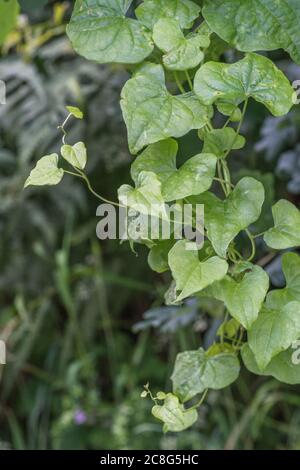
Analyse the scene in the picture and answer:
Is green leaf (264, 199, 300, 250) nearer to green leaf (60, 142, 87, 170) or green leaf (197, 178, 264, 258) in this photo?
Result: green leaf (197, 178, 264, 258)

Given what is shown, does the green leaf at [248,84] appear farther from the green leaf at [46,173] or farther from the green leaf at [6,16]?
the green leaf at [6,16]

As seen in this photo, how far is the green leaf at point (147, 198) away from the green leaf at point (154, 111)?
1.0 inches

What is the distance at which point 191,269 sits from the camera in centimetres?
54

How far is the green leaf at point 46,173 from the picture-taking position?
56 cm

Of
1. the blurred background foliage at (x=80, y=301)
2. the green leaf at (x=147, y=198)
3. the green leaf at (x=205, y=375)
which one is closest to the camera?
the green leaf at (x=147, y=198)

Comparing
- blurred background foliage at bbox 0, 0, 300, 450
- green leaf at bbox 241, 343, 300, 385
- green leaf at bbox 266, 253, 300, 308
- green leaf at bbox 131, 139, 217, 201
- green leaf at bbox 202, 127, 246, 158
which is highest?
green leaf at bbox 131, 139, 217, 201

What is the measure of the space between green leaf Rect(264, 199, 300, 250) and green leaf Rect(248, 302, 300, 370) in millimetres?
48

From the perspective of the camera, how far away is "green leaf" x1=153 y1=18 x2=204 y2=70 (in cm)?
54

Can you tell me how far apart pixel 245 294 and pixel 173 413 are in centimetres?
13

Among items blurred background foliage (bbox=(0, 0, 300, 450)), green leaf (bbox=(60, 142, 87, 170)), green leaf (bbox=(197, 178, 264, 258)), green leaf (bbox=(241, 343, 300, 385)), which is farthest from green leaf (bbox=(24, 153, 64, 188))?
blurred background foliage (bbox=(0, 0, 300, 450))

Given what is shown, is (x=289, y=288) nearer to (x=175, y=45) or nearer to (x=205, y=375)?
(x=205, y=375)

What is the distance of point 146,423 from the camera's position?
156cm

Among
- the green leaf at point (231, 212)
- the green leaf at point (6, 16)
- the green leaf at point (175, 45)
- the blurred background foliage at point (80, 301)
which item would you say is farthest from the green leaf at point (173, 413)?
the blurred background foliage at point (80, 301)

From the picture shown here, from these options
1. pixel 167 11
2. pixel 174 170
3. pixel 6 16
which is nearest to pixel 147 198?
pixel 174 170
